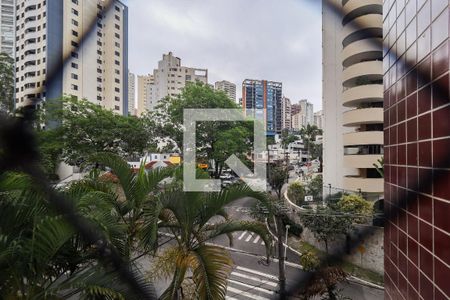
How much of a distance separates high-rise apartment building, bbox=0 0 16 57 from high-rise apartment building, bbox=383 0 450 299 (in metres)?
0.83

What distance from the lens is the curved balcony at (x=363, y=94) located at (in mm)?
8414

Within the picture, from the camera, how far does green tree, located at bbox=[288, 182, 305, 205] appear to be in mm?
9555

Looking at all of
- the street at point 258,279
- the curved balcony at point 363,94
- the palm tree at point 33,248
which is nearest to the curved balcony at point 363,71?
the curved balcony at point 363,94

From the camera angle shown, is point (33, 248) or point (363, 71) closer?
point (33, 248)

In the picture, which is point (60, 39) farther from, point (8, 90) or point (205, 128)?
point (205, 128)

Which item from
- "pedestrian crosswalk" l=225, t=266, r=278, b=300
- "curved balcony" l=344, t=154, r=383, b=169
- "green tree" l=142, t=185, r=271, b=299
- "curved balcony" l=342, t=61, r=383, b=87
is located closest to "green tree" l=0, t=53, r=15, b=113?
"green tree" l=142, t=185, r=271, b=299

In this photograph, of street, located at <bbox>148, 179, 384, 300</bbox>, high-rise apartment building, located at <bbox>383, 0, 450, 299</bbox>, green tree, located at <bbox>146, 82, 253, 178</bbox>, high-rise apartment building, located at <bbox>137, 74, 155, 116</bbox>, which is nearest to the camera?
high-rise apartment building, located at <bbox>383, 0, 450, 299</bbox>

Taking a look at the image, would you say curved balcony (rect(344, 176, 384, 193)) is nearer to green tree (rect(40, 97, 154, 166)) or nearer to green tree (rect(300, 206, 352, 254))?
green tree (rect(300, 206, 352, 254))

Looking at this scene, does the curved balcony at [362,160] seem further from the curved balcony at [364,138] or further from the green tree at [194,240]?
the green tree at [194,240]

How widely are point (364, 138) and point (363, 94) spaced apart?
141 cm

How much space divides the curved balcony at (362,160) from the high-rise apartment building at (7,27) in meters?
9.63

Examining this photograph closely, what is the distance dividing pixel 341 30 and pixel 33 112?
1.96 feet

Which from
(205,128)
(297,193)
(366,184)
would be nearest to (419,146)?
(205,128)

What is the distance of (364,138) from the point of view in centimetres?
879
